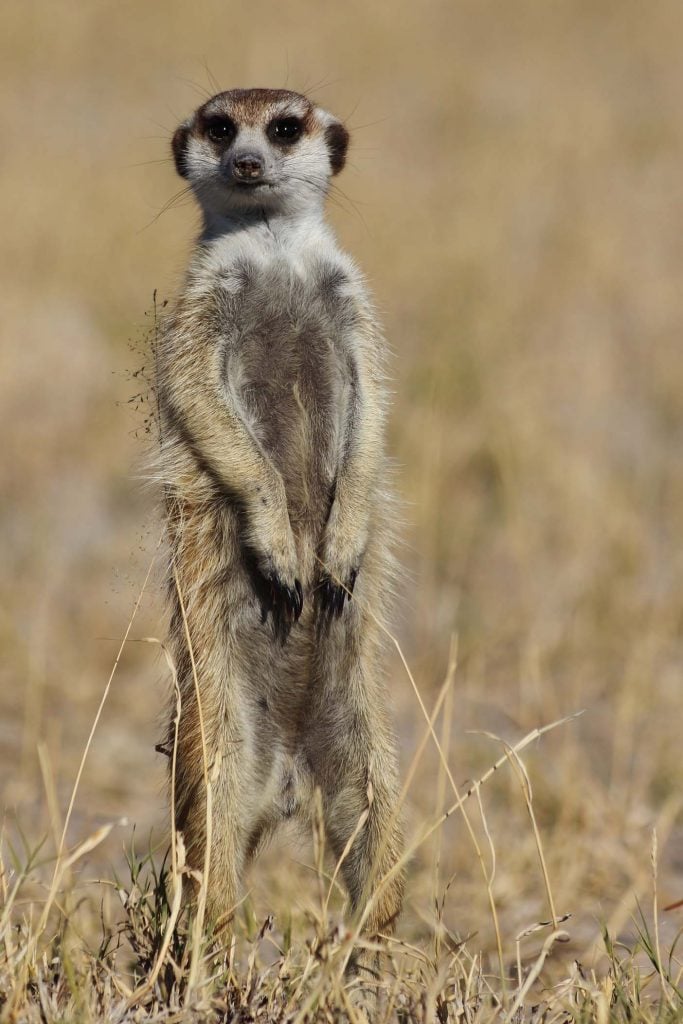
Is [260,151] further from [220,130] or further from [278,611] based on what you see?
[278,611]

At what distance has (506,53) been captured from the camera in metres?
13.2

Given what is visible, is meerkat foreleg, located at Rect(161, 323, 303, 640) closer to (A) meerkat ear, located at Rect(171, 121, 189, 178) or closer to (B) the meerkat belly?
(B) the meerkat belly

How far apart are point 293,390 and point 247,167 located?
48 centimetres

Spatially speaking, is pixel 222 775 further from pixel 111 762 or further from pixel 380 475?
pixel 111 762

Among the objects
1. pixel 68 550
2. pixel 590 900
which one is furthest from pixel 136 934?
pixel 68 550

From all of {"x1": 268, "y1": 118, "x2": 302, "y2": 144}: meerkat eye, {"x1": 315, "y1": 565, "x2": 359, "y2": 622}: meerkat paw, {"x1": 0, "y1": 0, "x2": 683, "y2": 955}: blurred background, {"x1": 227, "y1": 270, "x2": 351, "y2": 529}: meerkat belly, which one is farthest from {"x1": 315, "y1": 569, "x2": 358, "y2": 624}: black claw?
{"x1": 268, "y1": 118, "x2": 302, "y2": 144}: meerkat eye

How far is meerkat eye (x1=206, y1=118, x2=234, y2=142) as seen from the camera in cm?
298

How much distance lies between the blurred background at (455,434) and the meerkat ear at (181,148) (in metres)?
0.40

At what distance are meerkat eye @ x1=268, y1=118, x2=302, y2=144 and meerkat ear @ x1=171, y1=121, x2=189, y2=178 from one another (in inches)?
8.4

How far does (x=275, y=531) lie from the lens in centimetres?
262

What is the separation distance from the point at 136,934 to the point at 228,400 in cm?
106

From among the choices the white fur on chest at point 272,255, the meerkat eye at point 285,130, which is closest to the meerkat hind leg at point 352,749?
the white fur on chest at point 272,255

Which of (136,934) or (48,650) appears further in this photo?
(48,650)

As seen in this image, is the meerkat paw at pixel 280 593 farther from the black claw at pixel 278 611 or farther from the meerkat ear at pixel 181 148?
the meerkat ear at pixel 181 148
